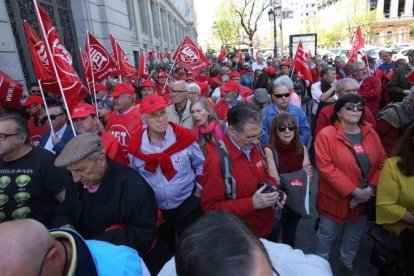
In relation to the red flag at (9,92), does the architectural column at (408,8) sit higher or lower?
higher

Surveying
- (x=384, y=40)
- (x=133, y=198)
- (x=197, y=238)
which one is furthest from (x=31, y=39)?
(x=384, y=40)

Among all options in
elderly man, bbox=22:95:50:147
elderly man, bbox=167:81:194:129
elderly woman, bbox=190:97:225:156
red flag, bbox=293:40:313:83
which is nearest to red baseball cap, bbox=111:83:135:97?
elderly man, bbox=167:81:194:129

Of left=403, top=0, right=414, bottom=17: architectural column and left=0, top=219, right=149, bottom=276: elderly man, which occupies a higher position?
left=403, top=0, right=414, bottom=17: architectural column

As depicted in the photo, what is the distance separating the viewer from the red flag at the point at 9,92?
13.7 feet

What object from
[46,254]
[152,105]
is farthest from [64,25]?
[46,254]

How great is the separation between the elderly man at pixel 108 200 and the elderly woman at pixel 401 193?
1.86 m

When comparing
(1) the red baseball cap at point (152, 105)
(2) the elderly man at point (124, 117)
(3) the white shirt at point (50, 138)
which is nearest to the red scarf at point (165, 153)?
(1) the red baseball cap at point (152, 105)

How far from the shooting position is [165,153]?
292 centimetres

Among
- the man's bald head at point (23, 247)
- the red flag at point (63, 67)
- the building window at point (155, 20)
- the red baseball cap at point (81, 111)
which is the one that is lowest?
the man's bald head at point (23, 247)

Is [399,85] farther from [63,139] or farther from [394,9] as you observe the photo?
[394,9]

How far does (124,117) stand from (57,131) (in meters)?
0.88

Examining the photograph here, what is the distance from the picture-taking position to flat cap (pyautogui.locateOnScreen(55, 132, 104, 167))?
6.53 ft

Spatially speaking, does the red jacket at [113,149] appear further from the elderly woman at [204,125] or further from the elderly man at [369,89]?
the elderly man at [369,89]

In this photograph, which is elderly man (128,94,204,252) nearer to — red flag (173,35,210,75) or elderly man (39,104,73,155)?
elderly man (39,104,73,155)
